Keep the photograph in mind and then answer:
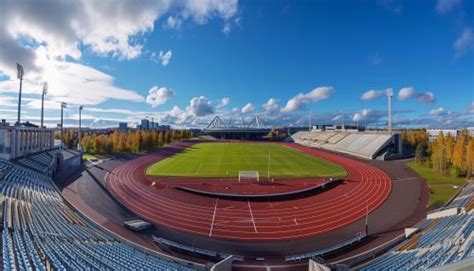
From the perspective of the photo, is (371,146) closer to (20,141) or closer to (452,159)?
(452,159)

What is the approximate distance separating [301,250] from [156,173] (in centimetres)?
2649

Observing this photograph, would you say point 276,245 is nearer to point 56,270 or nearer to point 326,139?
point 56,270

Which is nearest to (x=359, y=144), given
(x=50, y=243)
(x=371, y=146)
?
(x=371, y=146)

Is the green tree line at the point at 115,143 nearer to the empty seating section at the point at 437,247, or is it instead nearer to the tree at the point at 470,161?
the empty seating section at the point at 437,247

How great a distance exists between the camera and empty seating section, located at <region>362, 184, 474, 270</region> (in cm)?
1065

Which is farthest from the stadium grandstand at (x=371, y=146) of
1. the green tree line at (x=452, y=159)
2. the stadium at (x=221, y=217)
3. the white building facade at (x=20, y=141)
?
the white building facade at (x=20, y=141)

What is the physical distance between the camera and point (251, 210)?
81.8 feet

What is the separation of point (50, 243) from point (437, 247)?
1795 centimetres

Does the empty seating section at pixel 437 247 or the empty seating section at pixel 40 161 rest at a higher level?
the empty seating section at pixel 40 161

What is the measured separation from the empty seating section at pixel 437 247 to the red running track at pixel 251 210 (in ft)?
20.8

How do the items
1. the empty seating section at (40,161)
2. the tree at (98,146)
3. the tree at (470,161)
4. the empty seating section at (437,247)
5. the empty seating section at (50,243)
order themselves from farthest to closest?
1. the tree at (98,146)
2. the tree at (470,161)
3. the empty seating section at (40,161)
4. the empty seating section at (437,247)
5. the empty seating section at (50,243)

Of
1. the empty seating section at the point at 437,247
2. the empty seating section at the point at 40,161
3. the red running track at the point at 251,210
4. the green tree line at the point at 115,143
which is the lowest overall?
the red running track at the point at 251,210

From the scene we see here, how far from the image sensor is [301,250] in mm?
18000

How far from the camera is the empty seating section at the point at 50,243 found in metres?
9.84
